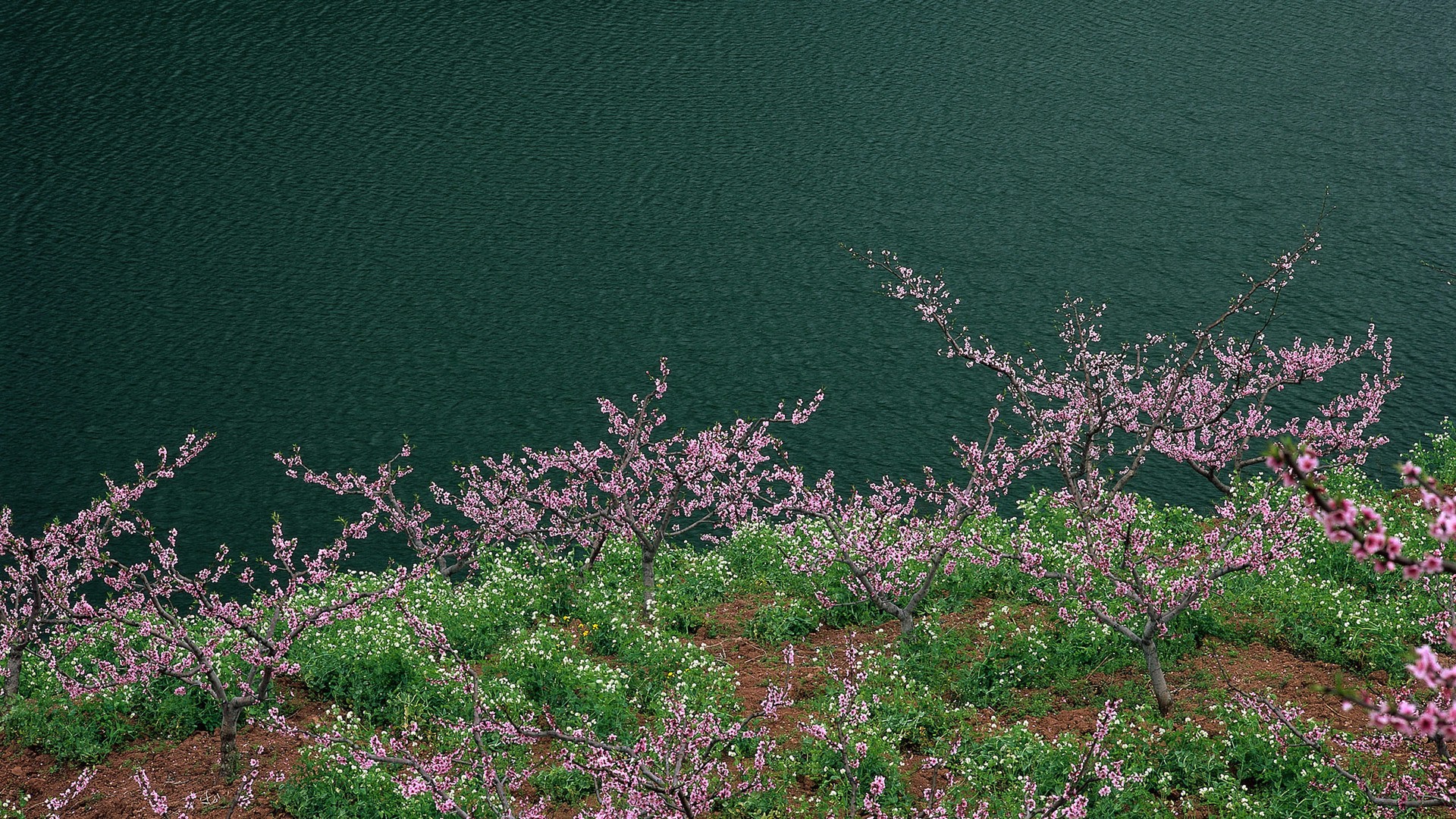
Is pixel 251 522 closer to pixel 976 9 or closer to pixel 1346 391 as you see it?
pixel 1346 391

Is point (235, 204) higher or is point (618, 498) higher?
point (235, 204)

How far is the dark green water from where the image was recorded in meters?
22.6

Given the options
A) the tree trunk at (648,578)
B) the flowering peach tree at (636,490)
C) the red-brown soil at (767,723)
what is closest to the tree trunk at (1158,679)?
the red-brown soil at (767,723)

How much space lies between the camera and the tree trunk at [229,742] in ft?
36.3

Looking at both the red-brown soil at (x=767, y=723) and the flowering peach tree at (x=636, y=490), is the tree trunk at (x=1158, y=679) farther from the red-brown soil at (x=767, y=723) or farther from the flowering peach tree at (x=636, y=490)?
the flowering peach tree at (x=636, y=490)

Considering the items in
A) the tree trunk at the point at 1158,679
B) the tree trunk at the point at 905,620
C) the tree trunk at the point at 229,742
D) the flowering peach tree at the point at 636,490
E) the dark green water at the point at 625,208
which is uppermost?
the dark green water at the point at 625,208

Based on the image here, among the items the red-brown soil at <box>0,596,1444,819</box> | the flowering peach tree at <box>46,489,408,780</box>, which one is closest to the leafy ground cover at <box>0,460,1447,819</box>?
the red-brown soil at <box>0,596,1444,819</box>

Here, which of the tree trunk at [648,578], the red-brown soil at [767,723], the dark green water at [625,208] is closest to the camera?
the red-brown soil at [767,723]

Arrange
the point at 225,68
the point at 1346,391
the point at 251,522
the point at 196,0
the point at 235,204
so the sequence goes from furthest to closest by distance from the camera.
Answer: the point at 196,0, the point at 225,68, the point at 235,204, the point at 1346,391, the point at 251,522

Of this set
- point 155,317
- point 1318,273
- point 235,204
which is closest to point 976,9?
point 1318,273

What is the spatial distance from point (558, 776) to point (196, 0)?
3549cm

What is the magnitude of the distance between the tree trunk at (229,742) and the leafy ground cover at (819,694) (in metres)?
0.17

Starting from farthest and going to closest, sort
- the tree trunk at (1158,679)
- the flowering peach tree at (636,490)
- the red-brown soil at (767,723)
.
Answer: the flowering peach tree at (636,490)
the tree trunk at (1158,679)
the red-brown soil at (767,723)

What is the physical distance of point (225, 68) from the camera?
35750mm
